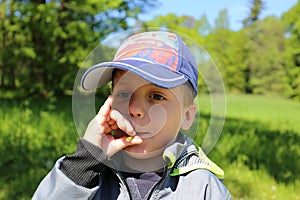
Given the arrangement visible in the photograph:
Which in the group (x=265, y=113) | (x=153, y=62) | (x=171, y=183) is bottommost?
(x=265, y=113)

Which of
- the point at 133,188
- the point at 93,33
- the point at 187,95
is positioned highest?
the point at 93,33

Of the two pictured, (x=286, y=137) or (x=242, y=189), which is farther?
(x=286, y=137)

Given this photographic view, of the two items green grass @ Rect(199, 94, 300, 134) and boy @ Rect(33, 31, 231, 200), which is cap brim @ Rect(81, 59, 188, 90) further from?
green grass @ Rect(199, 94, 300, 134)

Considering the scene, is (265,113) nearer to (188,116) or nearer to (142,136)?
(188,116)

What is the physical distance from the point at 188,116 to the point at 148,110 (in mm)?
219

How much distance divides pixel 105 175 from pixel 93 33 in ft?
24.2

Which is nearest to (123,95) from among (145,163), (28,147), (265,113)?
(145,163)

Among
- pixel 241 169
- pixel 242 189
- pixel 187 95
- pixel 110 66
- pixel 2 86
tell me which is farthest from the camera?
pixel 2 86

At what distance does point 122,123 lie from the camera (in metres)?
1.22

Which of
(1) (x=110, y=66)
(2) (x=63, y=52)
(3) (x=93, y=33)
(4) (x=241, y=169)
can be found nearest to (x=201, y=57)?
(1) (x=110, y=66)

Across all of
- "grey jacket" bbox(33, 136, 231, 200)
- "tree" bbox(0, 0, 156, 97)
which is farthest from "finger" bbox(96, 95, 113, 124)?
"tree" bbox(0, 0, 156, 97)

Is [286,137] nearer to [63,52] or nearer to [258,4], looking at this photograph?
[63,52]

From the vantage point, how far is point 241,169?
13.1 ft

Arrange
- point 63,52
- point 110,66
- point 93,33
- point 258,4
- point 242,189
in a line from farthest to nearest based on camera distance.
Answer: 1. point 258,4
2. point 63,52
3. point 93,33
4. point 242,189
5. point 110,66
